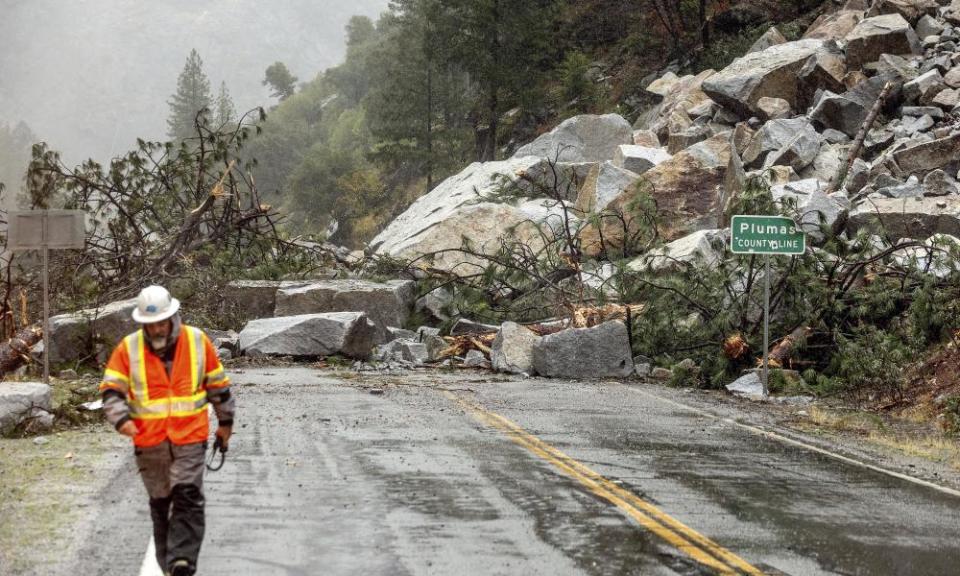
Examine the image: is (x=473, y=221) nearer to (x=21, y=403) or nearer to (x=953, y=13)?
(x=953, y=13)

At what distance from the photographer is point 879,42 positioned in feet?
104

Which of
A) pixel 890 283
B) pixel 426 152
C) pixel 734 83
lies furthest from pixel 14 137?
pixel 890 283

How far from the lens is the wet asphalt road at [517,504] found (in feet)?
22.8

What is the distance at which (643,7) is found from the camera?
48.4 m

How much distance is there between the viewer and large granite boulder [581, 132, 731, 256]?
90.0 ft

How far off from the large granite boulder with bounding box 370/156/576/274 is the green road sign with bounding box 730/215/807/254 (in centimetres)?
778

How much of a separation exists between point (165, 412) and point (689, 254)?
17.3 m

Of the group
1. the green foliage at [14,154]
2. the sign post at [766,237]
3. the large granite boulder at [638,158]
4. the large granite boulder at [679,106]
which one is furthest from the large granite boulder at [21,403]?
the green foliage at [14,154]

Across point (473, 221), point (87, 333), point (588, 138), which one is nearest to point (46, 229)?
point (87, 333)

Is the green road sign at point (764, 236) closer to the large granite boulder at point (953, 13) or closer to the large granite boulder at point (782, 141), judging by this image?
the large granite boulder at point (782, 141)

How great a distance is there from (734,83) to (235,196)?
1497 centimetres

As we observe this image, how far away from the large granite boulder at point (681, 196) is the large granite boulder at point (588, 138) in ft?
20.6

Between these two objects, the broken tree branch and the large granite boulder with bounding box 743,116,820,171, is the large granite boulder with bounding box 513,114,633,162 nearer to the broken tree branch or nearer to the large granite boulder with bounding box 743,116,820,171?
the large granite boulder with bounding box 743,116,820,171

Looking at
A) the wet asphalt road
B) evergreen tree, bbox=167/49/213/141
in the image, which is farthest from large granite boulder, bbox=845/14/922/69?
evergreen tree, bbox=167/49/213/141
